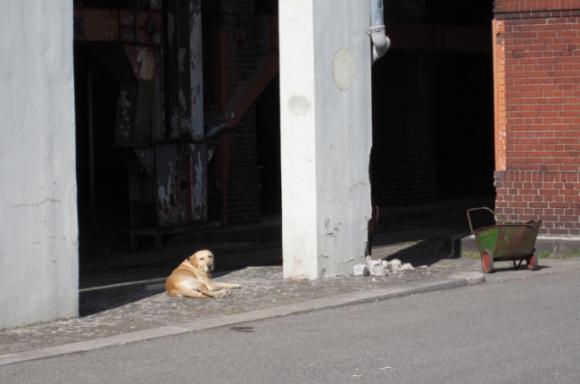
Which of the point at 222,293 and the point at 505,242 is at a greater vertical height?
→ the point at 505,242

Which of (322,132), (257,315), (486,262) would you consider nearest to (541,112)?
(486,262)

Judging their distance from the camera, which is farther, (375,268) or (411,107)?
(411,107)

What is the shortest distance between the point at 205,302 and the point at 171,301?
1.14 feet

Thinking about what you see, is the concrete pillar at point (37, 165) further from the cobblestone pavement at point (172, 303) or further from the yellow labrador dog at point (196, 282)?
the yellow labrador dog at point (196, 282)

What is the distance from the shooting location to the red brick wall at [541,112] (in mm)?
16891

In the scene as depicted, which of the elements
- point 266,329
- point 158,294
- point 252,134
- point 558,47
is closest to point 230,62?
point 252,134

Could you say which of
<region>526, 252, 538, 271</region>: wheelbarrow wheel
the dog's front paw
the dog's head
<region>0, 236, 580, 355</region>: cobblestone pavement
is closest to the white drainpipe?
<region>0, 236, 580, 355</region>: cobblestone pavement

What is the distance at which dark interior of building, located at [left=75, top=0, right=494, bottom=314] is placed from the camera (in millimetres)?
18062

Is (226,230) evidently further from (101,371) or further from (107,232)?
(101,371)

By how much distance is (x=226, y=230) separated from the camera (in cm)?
1934

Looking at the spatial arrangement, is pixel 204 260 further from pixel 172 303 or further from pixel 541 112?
pixel 541 112

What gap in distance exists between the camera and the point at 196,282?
41.3 feet

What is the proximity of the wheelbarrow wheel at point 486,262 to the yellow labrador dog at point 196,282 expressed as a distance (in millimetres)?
3397

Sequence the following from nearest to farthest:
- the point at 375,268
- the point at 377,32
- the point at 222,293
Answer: the point at 222,293
the point at 375,268
the point at 377,32
